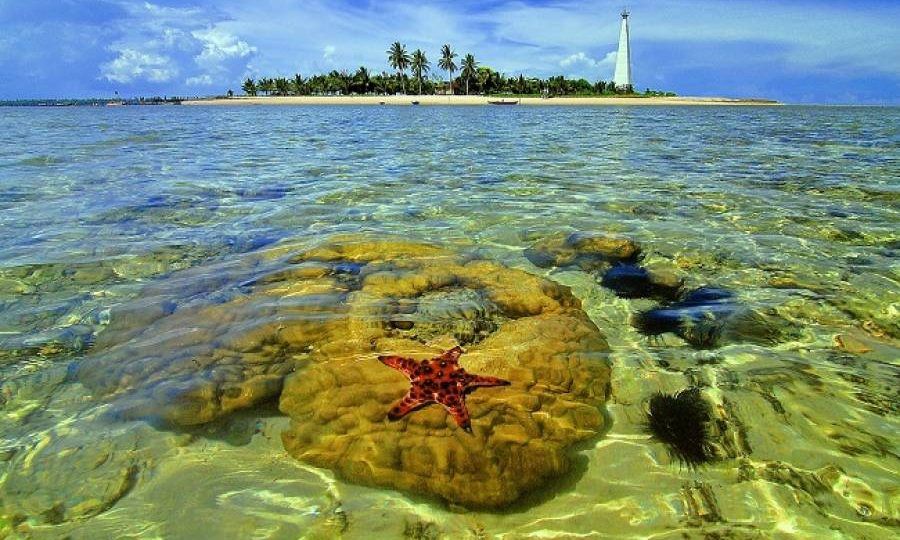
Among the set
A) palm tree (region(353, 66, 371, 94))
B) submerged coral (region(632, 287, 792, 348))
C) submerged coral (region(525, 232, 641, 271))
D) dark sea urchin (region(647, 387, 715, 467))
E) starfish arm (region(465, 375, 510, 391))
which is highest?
palm tree (region(353, 66, 371, 94))

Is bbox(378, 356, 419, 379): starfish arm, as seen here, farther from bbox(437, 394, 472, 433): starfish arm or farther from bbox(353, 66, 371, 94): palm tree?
bbox(353, 66, 371, 94): palm tree

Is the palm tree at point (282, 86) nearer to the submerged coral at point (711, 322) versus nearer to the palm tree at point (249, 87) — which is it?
the palm tree at point (249, 87)

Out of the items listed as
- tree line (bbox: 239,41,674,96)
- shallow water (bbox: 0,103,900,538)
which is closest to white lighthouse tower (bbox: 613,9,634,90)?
tree line (bbox: 239,41,674,96)

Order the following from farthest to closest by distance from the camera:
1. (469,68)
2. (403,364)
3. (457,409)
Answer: (469,68), (403,364), (457,409)

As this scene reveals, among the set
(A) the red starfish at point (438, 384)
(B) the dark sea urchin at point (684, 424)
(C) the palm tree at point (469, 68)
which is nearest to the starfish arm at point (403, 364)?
(A) the red starfish at point (438, 384)

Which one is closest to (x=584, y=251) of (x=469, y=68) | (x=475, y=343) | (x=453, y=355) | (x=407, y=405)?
(x=475, y=343)

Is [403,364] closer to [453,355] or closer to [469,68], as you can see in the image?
[453,355]
